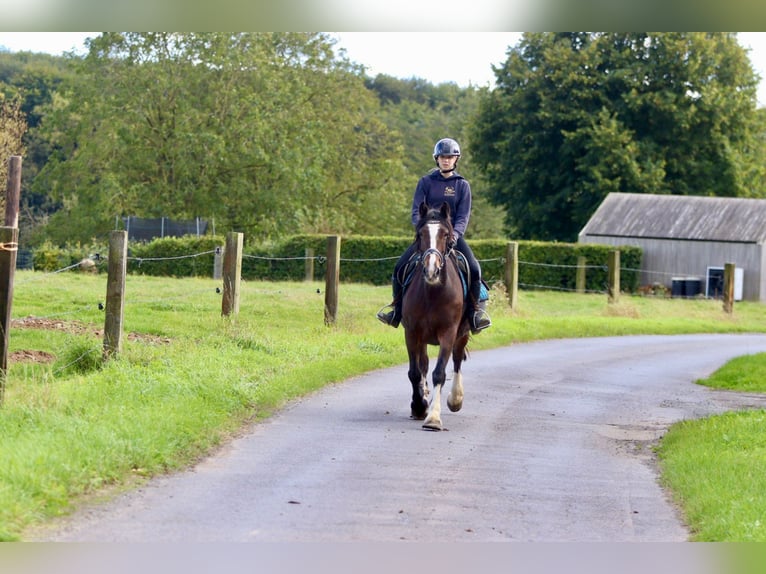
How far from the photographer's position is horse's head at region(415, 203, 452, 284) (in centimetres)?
1162

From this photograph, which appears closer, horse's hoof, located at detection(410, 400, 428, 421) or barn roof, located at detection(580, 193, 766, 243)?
horse's hoof, located at detection(410, 400, 428, 421)

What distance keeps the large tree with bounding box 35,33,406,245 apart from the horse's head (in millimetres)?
40458

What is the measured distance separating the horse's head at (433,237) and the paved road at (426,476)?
1558mm

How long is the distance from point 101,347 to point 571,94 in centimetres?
4834

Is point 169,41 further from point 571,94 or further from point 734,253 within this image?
point 734,253

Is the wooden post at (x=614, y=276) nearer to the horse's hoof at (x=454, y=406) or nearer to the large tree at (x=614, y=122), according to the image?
the horse's hoof at (x=454, y=406)

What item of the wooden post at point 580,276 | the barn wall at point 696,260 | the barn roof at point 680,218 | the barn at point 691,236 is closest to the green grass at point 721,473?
the wooden post at point 580,276

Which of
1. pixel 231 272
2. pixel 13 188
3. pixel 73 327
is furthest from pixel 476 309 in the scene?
pixel 73 327

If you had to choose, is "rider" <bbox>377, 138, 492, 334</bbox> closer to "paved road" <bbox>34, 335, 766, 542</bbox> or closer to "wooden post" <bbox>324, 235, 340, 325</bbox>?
"paved road" <bbox>34, 335, 766, 542</bbox>

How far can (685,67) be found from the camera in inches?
2323

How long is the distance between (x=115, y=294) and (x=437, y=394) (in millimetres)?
3761

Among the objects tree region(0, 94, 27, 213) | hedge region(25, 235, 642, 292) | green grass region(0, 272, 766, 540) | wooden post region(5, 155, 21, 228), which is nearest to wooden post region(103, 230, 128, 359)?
green grass region(0, 272, 766, 540)

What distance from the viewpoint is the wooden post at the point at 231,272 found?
1744 centimetres

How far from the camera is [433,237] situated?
11820mm
